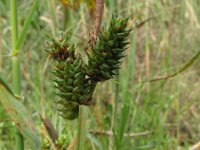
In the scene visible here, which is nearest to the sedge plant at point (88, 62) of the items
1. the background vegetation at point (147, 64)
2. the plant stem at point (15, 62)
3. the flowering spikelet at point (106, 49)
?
the flowering spikelet at point (106, 49)

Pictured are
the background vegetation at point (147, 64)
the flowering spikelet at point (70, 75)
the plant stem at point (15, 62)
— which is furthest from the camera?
the background vegetation at point (147, 64)

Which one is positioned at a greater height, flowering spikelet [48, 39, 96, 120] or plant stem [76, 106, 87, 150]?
flowering spikelet [48, 39, 96, 120]

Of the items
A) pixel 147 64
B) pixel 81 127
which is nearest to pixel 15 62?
pixel 81 127

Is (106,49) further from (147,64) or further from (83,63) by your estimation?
(147,64)

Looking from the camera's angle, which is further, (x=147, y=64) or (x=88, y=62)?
(x=147, y=64)

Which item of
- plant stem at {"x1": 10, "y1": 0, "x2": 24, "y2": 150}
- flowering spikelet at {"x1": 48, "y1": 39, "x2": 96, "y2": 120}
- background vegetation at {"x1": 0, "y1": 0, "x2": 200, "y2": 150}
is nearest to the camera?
flowering spikelet at {"x1": 48, "y1": 39, "x2": 96, "y2": 120}

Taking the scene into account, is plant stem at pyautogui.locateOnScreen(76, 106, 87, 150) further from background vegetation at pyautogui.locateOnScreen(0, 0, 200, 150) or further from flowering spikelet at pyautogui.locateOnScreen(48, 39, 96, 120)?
background vegetation at pyautogui.locateOnScreen(0, 0, 200, 150)

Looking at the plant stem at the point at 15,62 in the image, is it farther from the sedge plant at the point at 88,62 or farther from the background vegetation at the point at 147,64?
the background vegetation at the point at 147,64

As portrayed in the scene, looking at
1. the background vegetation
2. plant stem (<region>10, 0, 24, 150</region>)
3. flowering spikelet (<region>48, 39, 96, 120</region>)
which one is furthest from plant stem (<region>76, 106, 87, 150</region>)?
the background vegetation
